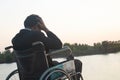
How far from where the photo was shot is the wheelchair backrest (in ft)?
20.8

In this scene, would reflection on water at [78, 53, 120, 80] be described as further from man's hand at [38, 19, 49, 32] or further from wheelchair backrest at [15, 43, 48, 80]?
wheelchair backrest at [15, 43, 48, 80]

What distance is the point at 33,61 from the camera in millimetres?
6371

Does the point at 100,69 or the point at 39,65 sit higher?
the point at 39,65

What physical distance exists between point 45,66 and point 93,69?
6701 millimetres

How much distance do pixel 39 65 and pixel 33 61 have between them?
0.09m

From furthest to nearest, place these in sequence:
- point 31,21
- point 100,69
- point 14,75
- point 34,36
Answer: point 100,69 → point 14,75 → point 31,21 → point 34,36

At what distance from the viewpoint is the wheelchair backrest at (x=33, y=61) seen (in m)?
6.35

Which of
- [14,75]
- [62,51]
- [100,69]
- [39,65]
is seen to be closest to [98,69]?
[100,69]

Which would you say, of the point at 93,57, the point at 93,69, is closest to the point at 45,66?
the point at 93,69

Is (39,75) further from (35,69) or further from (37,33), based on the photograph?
(37,33)

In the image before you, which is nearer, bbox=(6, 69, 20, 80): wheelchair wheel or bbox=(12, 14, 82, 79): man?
bbox=(12, 14, 82, 79): man

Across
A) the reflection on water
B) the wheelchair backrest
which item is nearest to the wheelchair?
the wheelchair backrest

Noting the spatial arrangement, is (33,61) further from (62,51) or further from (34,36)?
(62,51)

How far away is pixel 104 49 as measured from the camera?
16.6 metres
